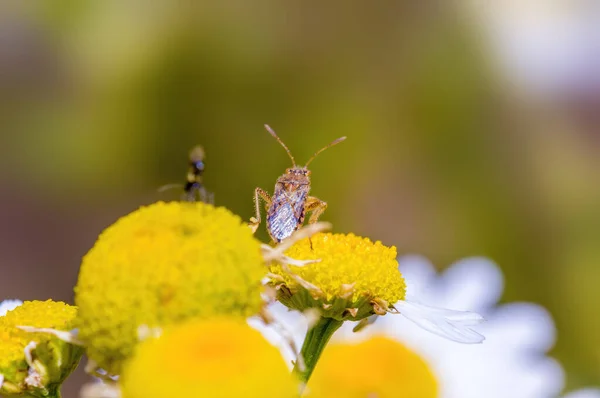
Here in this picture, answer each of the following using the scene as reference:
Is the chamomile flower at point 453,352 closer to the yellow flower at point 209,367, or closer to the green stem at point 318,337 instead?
the green stem at point 318,337

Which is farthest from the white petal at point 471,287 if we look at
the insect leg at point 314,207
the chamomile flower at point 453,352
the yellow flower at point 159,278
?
the yellow flower at point 159,278

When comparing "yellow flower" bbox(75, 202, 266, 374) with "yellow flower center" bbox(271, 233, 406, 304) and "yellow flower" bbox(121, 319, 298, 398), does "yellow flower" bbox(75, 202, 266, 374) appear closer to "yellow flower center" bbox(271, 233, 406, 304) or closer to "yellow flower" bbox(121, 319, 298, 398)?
"yellow flower" bbox(121, 319, 298, 398)

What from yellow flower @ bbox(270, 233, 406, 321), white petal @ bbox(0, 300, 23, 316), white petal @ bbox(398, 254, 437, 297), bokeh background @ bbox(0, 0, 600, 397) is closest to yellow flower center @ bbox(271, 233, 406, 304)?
yellow flower @ bbox(270, 233, 406, 321)

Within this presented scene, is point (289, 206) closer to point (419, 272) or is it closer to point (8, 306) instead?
point (8, 306)

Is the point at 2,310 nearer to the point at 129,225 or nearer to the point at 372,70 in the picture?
the point at 129,225

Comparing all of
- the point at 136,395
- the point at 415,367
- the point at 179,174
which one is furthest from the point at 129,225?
the point at 179,174
